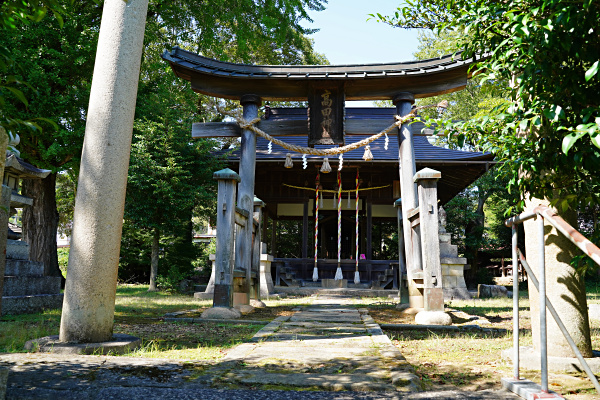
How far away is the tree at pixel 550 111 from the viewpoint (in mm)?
2123

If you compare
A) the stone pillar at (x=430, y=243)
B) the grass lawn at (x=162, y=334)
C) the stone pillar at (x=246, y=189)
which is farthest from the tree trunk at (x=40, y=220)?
the stone pillar at (x=430, y=243)

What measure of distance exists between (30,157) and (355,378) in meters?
12.1

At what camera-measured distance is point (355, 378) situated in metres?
2.88

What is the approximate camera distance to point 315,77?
8.08m

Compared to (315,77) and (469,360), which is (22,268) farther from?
(469,360)

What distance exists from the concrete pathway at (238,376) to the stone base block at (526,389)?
90 millimetres

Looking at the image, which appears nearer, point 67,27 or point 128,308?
point 128,308

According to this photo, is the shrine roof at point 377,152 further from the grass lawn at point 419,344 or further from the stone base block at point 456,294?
the grass lawn at point 419,344

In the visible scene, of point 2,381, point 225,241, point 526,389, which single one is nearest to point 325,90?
point 225,241

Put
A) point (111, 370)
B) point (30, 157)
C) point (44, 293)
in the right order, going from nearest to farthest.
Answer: point (111, 370)
point (44, 293)
point (30, 157)

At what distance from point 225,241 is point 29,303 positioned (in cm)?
369

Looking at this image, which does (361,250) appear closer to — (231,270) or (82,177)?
(231,270)

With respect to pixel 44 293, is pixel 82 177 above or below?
above

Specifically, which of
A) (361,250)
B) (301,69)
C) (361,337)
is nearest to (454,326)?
(361,337)
